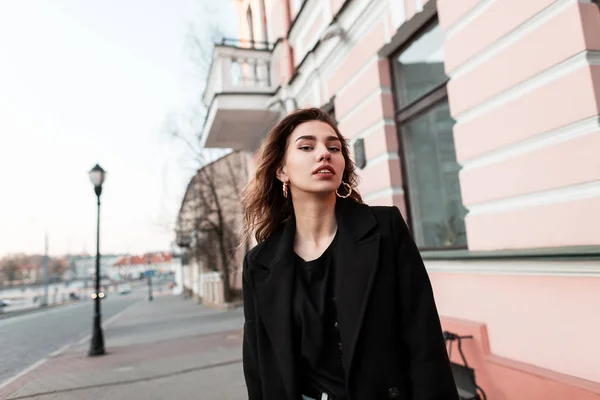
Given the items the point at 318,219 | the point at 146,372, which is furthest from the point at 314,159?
the point at 146,372

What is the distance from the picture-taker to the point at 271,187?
6.83ft

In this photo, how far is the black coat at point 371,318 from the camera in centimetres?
139

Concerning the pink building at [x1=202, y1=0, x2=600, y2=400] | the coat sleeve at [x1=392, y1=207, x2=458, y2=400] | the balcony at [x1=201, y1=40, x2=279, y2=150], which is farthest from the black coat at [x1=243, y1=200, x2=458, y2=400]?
the balcony at [x1=201, y1=40, x2=279, y2=150]

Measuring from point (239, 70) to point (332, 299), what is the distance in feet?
28.7

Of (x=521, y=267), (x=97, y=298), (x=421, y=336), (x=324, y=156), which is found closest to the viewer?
(x=421, y=336)

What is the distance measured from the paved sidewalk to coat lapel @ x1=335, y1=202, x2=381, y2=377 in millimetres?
4166

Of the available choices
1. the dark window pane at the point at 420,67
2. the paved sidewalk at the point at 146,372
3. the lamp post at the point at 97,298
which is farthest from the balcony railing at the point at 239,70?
the paved sidewalk at the point at 146,372

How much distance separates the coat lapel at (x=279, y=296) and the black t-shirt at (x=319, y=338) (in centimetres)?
5

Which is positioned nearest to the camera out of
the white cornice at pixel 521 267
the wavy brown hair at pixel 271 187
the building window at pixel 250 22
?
the wavy brown hair at pixel 271 187

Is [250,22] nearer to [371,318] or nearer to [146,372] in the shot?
[146,372]

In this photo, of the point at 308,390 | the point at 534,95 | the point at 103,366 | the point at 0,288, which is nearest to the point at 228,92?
the point at 0,288

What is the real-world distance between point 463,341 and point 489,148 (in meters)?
1.86

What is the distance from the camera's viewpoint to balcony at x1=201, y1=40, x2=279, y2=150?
875cm

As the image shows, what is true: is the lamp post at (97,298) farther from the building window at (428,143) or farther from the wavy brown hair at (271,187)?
the wavy brown hair at (271,187)
